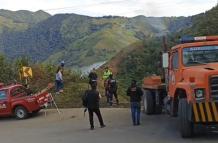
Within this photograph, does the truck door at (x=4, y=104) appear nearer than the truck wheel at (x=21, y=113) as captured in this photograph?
No

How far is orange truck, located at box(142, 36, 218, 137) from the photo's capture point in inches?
599

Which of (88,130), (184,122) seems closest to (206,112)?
(184,122)

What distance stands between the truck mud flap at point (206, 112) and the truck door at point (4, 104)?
11.7 m

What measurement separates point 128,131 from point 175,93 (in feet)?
7.45

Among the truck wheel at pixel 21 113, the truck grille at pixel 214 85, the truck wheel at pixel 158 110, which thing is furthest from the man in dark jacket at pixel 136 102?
the truck wheel at pixel 21 113

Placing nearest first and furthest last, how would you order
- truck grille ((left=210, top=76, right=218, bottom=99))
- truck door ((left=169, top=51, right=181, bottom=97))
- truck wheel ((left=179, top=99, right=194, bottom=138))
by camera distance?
truck grille ((left=210, top=76, right=218, bottom=99)) < truck wheel ((left=179, top=99, right=194, bottom=138)) < truck door ((left=169, top=51, right=181, bottom=97))

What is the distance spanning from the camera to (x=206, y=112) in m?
15.2

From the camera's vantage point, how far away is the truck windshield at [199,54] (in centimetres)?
1689

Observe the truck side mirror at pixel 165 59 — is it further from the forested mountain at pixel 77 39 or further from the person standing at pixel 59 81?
the forested mountain at pixel 77 39

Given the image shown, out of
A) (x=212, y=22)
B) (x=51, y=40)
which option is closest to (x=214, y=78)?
(x=212, y=22)

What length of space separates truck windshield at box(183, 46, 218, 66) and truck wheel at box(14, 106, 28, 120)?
988 centimetres

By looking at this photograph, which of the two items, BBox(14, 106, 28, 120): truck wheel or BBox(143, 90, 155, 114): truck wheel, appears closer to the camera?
BBox(143, 90, 155, 114): truck wheel

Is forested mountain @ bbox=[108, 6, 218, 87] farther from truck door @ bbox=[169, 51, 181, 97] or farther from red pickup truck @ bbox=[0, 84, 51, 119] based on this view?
truck door @ bbox=[169, 51, 181, 97]

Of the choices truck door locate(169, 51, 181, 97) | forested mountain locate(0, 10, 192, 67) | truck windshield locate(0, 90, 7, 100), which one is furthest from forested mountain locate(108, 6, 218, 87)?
forested mountain locate(0, 10, 192, 67)
